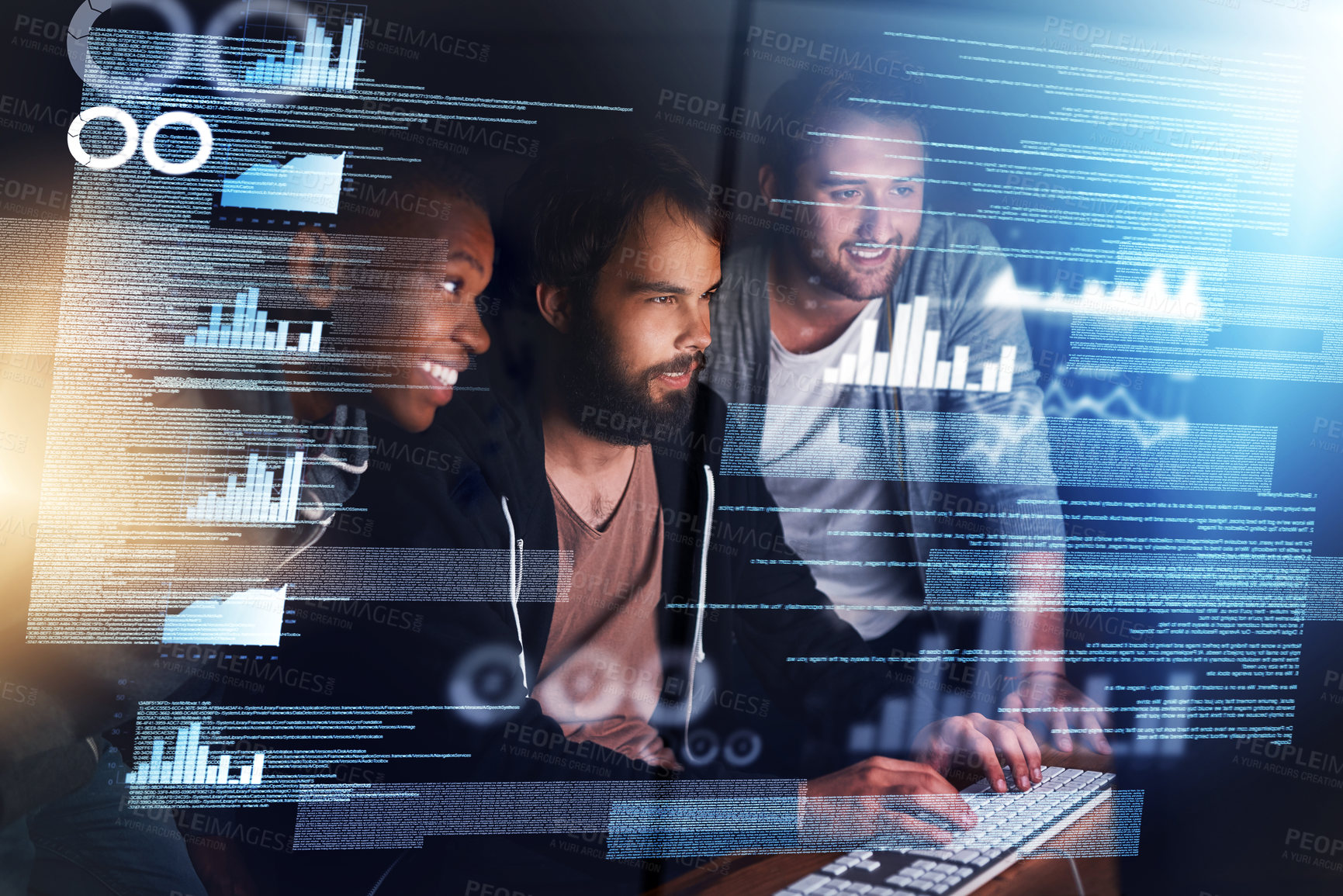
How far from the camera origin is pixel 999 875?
152 cm

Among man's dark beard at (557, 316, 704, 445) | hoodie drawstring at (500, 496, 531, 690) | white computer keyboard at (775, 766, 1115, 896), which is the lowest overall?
white computer keyboard at (775, 766, 1115, 896)

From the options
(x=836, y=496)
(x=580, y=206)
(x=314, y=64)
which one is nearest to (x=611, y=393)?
(x=580, y=206)

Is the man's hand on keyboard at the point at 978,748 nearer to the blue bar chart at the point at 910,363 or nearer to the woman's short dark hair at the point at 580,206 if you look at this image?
the blue bar chart at the point at 910,363

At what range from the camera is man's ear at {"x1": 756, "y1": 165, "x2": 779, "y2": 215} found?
159cm

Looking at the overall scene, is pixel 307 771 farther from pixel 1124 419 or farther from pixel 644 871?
pixel 1124 419

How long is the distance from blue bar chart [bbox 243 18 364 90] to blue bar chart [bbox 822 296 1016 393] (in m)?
1.04

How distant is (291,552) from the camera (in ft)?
4.85

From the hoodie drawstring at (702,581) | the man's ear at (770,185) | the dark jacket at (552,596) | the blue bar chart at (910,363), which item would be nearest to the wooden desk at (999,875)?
the dark jacket at (552,596)

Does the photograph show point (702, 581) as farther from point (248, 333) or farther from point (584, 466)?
point (248, 333)

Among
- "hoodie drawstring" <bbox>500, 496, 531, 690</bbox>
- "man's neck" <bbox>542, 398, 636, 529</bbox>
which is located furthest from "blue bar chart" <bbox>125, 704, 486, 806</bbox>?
"man's neck" <bbox>542, 398, 636, 529</bbox>

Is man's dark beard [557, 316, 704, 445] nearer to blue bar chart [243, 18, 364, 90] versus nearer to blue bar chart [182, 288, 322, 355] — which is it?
blue bar chart [182, 288, 322, 355]

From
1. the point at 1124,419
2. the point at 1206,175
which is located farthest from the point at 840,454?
the point at 1206,175

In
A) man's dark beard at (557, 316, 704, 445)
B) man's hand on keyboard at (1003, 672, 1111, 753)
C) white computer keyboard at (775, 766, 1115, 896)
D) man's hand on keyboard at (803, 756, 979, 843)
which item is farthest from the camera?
man's hand on keyboard at (1003, 672, 1111, 753)

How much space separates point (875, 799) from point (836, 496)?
62cm
